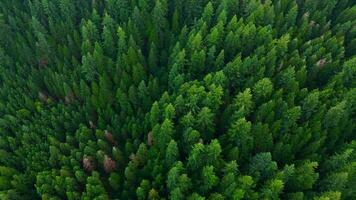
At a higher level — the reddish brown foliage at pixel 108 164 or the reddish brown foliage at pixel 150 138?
the reddish brown foliage at pixel 150 138

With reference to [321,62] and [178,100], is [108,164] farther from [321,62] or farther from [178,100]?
[321,62]

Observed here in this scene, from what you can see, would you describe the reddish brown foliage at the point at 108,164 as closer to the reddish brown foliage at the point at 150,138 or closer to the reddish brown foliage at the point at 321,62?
the reddish brown foliage at the point at 150,138

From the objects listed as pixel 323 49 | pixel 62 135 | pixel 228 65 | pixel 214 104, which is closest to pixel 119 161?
pixel 62 135

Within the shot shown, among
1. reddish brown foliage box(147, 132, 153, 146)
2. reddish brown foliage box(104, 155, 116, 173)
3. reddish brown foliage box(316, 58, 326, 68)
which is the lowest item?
reddish brown foliage box(104, 155, 116, 173)

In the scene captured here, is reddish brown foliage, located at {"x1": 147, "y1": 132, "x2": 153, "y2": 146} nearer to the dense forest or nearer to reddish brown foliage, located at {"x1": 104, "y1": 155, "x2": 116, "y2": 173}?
the dense forest

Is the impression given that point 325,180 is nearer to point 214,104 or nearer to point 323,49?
point 214,104

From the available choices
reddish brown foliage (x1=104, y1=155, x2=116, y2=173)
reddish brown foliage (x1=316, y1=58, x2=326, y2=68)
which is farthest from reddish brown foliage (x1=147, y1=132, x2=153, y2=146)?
reddish brown foliage (x1=316, y1=58, x2=326, y2=68)

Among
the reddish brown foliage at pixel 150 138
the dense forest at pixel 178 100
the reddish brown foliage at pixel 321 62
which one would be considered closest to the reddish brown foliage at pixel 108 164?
the dense forest at pixel 178 100

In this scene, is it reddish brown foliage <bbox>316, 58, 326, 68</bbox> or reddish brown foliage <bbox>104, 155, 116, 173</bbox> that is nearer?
reddish brown foliage <bbox>104, 155, 116, 173</bbox>
